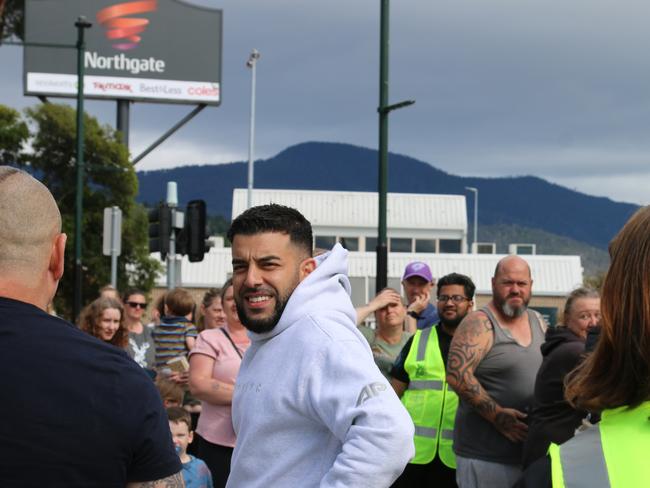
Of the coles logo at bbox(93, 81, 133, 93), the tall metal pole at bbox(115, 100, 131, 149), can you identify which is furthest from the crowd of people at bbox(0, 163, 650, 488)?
the coles logo at bbox(93, 81, 133, 93)

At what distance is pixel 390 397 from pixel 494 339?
12.6ft

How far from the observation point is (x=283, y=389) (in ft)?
12.4

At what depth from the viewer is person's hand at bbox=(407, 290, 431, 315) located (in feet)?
30.6

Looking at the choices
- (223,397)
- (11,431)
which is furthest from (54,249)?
(223,397)

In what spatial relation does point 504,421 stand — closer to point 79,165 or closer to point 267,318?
point 267,318

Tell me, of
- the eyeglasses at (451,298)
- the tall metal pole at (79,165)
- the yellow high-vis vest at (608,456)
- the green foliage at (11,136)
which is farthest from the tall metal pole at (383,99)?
the green foliage at (11,136)

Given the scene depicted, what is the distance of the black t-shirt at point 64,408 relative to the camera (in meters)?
2.69

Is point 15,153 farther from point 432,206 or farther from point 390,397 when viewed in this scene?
point 432,206

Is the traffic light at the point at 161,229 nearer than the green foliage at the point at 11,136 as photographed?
Yes

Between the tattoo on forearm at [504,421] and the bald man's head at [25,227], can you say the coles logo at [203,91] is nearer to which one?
the tattoo on forearm at [504,421]

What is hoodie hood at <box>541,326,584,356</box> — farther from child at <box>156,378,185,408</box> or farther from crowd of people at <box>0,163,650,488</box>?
child at <box>156,378,185,408</box>

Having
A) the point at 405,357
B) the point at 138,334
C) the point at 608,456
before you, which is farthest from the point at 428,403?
the point at 608,456

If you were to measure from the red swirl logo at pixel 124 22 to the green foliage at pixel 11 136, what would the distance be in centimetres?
700

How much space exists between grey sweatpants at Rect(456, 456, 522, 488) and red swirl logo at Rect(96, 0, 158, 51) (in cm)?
3884
